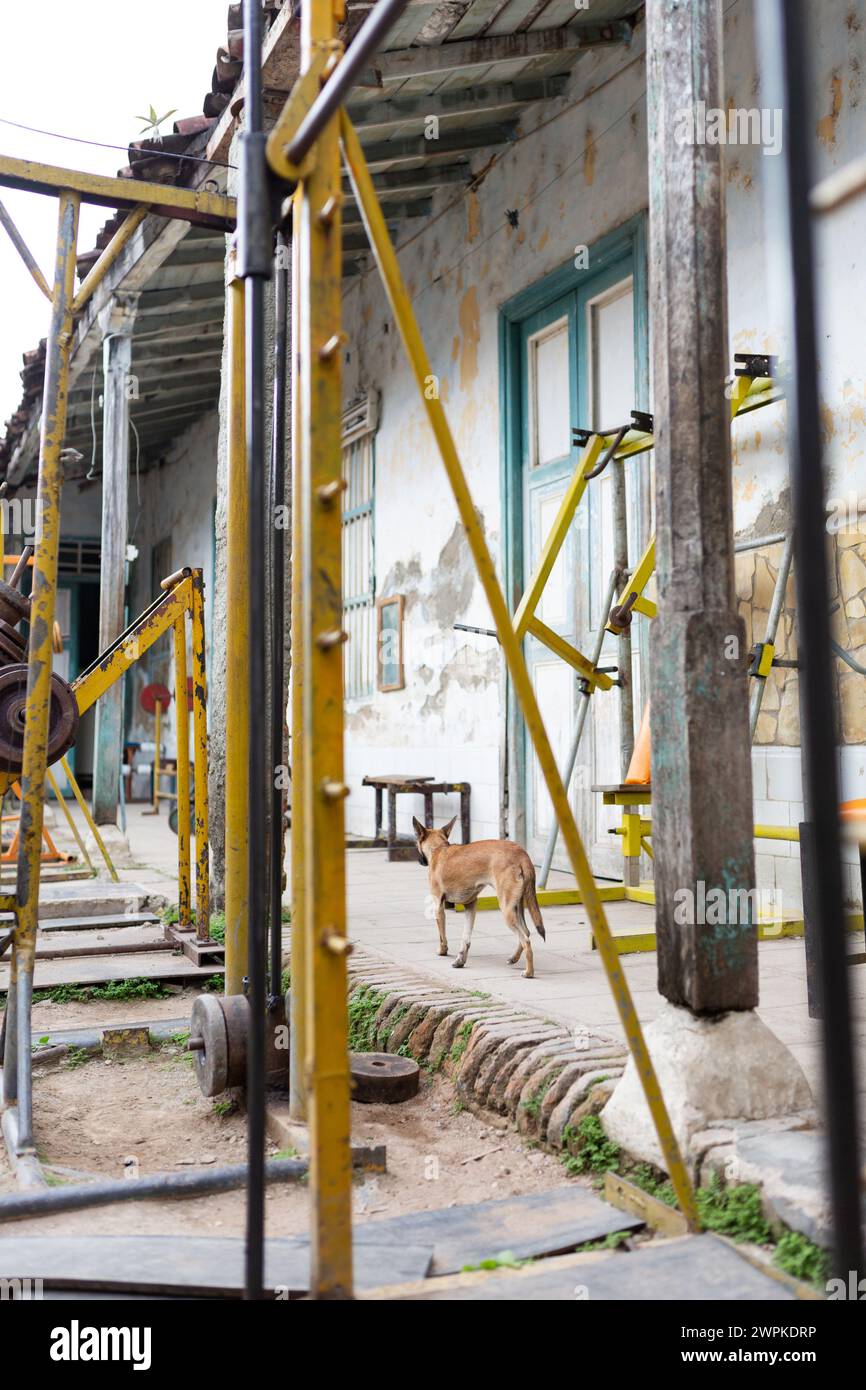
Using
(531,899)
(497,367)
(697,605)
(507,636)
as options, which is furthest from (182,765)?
(497,367)

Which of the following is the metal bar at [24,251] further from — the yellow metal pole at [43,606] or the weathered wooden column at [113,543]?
the weathered wooden column at [113,543]

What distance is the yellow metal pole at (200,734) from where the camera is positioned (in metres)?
4.77

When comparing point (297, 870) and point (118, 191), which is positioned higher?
point (118, 191)

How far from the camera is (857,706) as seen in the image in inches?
183

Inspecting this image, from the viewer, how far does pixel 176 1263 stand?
1.96m

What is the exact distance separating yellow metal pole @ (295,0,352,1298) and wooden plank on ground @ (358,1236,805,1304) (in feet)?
0.97

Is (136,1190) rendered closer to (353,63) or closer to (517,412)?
(353,63)

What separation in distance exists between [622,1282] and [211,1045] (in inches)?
61.0

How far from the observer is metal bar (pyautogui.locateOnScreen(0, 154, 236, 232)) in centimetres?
312

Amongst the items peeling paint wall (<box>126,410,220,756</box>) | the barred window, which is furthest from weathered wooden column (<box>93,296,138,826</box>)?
peeling paint wall (<box>126,410,220,756</box>)

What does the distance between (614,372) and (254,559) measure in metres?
5.34

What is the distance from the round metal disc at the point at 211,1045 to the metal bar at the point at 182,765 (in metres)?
1.70

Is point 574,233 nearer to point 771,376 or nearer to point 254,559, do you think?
Result: point 771,376

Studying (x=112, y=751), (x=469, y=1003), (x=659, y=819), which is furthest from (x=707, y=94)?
(x=112, y=751)
